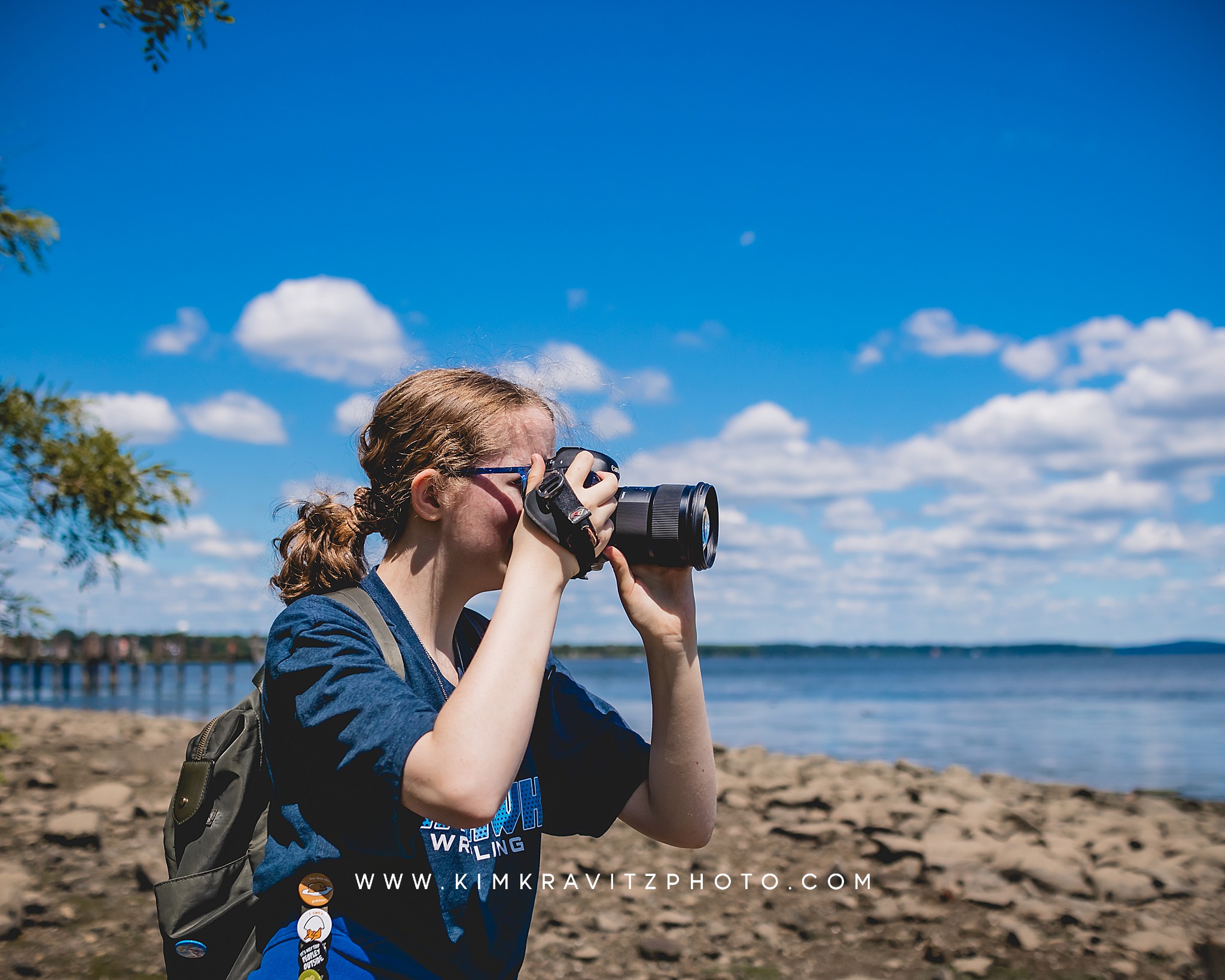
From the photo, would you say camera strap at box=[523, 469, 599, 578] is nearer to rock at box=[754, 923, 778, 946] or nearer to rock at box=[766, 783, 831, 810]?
rock at box=[754, 923, 778, 946]

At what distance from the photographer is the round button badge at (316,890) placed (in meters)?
1.32

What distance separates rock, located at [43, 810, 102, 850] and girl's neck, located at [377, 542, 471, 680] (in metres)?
4.58

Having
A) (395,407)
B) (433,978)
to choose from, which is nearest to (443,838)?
(433,978)

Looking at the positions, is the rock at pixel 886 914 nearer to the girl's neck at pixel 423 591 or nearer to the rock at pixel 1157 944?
the rock at pixel 1157 944

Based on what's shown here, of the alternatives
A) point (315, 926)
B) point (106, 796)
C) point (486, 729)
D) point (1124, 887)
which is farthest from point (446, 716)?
point (106, 796)

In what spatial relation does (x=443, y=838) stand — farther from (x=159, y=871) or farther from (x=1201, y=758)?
(x=1201, y=758)

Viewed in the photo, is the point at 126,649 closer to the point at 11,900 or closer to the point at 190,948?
the point at 11,900

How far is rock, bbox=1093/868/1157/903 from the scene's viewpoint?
193 inches

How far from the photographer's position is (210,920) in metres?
1.32

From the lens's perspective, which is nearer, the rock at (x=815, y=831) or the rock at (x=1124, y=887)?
the rock at (x=1124, y=887)

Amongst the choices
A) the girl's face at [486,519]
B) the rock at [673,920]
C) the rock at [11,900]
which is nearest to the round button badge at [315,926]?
the girl's face at [486,519]

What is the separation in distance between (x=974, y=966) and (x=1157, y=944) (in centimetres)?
86

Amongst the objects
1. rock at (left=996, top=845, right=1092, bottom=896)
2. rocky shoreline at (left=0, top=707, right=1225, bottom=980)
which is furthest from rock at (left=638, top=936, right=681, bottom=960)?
rock at (left=996, top=845, right=1092, bottom=896)

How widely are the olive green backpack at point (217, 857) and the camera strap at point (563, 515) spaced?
12.4 inches
